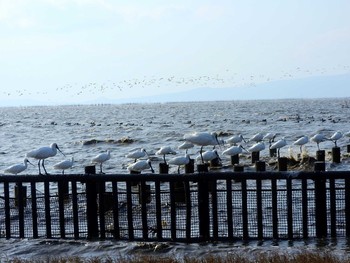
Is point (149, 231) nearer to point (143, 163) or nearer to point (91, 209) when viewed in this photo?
point (91, 209)

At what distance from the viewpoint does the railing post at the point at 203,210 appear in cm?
1273

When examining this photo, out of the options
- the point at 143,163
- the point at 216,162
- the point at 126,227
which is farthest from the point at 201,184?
the point at 216,162

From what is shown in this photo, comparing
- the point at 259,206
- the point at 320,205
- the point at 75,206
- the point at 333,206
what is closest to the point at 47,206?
the point at 75,206

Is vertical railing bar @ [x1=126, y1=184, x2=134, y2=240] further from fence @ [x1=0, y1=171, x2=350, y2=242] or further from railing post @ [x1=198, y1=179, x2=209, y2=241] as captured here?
railing post @ [x1=198, y1=179, x2=209, y2=241]

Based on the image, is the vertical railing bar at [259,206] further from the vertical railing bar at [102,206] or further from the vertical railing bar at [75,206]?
the vertical railing bar at [75,206]

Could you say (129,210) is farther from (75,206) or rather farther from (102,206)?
(75,206)

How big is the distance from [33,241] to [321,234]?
17.0 feet

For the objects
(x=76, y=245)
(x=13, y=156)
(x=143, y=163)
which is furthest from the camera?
(x=13, y=156)

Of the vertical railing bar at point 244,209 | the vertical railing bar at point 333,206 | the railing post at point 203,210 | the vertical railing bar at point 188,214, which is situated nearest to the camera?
the vertical railing bar at point 333,206

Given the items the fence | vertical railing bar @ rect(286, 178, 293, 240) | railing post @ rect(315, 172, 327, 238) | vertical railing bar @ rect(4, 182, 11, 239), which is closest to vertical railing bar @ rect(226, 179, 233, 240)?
the fence

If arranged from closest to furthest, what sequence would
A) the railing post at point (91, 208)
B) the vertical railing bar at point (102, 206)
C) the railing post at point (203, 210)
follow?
the railing post at point (203, 210) < the vertical railing bar at point (102, 206) < the railing post at point (91, 208)

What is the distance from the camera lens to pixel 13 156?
41062 millimetres

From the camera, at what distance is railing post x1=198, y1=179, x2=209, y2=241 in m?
12.7

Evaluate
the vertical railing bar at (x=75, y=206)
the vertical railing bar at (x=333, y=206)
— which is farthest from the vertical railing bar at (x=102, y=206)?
the vertical railing bar at (x=333, y=206)
